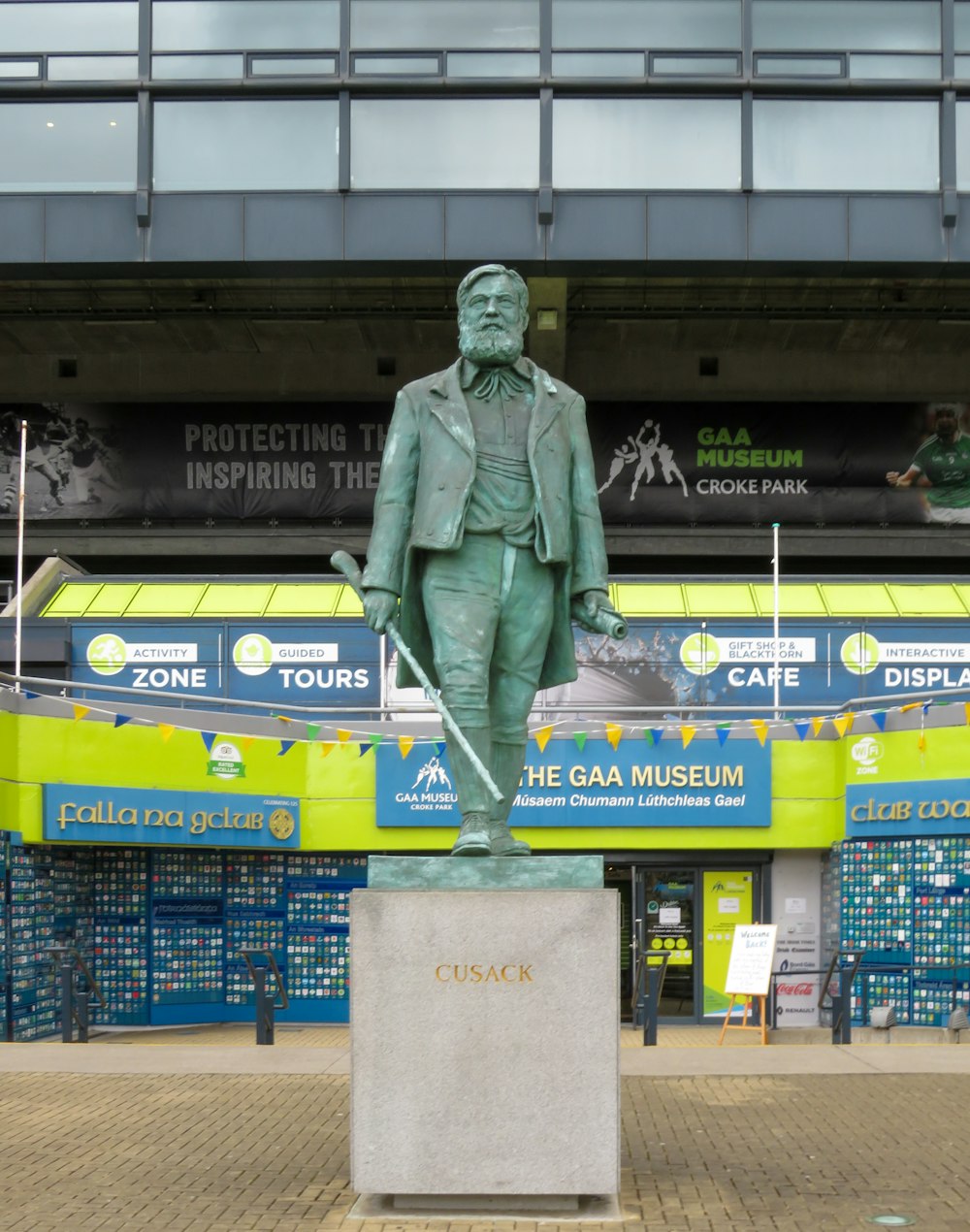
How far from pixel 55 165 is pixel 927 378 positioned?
17.9 metres

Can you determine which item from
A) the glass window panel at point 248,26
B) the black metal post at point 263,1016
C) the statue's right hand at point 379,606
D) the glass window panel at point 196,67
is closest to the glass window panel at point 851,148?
the glass window panel at point 248,26

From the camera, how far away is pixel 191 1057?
40.2 feet

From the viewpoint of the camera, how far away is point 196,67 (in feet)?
94.3

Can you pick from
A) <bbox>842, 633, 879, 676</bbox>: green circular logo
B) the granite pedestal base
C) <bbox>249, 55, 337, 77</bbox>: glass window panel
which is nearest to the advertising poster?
<bbox>842, 633, 879, 676</bbox>: green circular logo

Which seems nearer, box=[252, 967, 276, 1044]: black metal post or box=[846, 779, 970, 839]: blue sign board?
box=[252, 967, 276, 1044]: black metal post

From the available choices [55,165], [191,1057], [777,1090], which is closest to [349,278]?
[55,165]

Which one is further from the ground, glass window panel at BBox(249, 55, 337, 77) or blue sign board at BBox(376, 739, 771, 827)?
glass window panel at BBox(249, 55, 337, 77)

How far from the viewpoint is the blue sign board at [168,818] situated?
65.0 feet

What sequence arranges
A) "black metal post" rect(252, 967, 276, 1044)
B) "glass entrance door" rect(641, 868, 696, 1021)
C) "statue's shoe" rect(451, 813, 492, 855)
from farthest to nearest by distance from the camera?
"glass entrance door" rect(641, 868, 696, 1021)
"black metal post" rect(252, 967, 276, 1044)
"statue's shoe" rect(451, 813, 492, 855)

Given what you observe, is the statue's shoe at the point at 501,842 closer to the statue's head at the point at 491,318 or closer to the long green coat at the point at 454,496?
the long green coat at the point at 454,496

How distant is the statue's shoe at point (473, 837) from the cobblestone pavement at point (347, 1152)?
4.86 feet

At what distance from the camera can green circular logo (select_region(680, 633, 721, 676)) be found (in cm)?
2478

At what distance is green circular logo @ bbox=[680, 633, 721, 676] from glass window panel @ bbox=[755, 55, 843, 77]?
401 inches

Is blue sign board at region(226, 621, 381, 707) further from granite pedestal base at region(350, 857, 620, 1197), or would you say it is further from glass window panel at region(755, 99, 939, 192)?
granite pedestal base at region(350, 857, 620, 1197)
